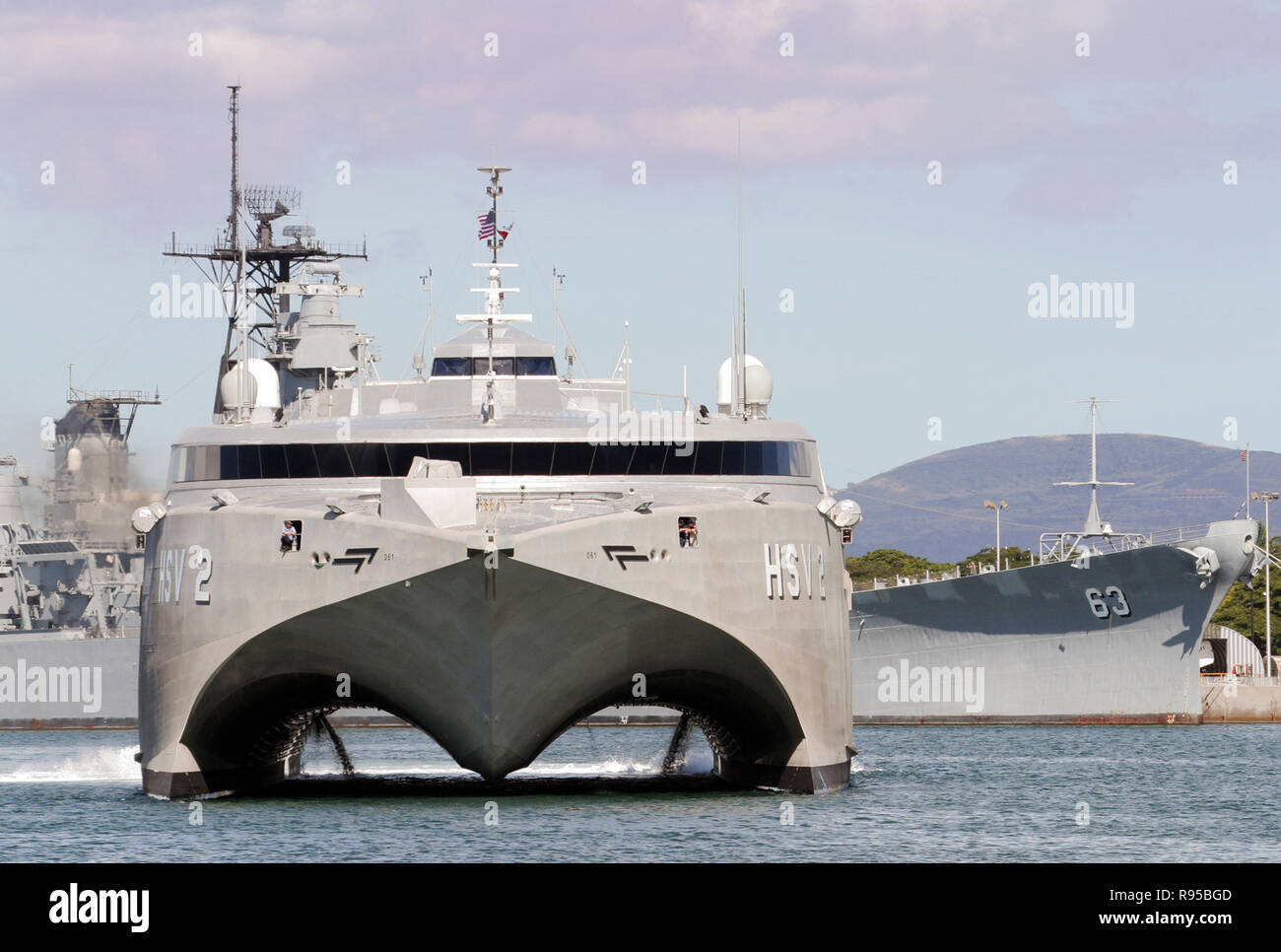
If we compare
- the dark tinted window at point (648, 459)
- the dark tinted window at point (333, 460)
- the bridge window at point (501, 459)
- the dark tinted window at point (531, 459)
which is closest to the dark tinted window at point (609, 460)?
the bridge window at point (501, 459)

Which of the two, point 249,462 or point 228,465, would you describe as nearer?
point 249,462

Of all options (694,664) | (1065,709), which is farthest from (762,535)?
(1065,709)

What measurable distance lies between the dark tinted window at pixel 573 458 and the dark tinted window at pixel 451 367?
4.28 m

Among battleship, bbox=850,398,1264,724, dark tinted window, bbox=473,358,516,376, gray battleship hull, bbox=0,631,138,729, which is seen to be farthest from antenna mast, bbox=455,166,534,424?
gray battleship hull, bbox=0,631,138,729

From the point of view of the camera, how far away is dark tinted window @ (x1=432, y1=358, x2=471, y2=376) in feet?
107

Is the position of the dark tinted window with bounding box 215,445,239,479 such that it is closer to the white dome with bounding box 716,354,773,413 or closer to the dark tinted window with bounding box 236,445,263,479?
the dark tinted window with bounding box 236,445,263,479

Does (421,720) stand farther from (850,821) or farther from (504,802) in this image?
(850,821)

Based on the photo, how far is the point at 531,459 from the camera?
94.2ft

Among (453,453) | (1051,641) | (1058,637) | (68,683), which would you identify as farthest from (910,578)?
(453,453)

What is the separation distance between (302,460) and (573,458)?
4.02 metres

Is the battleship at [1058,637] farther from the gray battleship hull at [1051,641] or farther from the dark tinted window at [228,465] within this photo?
the dark tinted window at [228,465]

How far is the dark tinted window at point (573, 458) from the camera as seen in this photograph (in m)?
28.7

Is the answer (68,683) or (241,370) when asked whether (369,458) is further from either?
(68,683)

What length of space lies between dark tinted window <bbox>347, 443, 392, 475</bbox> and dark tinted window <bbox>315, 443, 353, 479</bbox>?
10 cm
